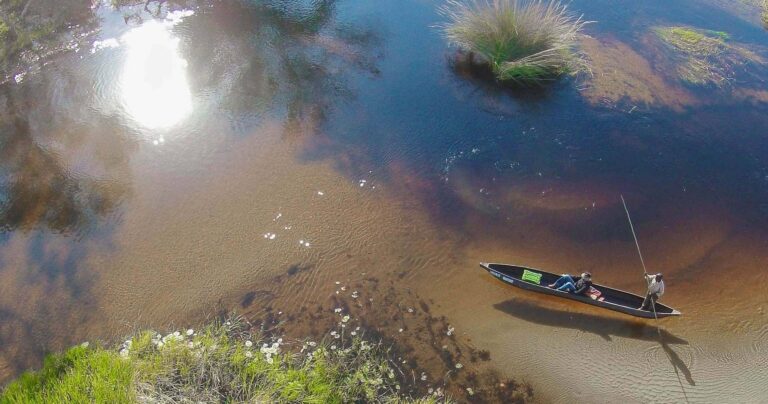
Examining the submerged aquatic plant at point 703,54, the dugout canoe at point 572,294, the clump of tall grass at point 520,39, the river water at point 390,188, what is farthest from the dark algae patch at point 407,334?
the submerged aquatic plant at point 703,54

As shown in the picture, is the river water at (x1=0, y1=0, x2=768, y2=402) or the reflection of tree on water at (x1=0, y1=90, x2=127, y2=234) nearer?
the river water at (x1=0, y1=0, x2=768, y2=402)

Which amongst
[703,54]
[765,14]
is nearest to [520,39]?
[703,54]

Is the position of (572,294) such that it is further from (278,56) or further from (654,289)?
(278,56)

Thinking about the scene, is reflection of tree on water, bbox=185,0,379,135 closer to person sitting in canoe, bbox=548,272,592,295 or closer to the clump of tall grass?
the clump of tall grass

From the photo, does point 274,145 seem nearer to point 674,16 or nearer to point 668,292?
point 668,292

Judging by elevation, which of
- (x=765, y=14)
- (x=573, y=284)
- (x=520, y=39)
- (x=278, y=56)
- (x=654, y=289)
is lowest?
(x=573, y=284)

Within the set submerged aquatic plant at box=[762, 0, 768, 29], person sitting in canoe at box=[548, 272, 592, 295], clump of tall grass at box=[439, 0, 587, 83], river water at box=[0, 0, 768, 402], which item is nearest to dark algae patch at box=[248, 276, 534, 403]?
river water at box=[0, 0, 768, 402]
